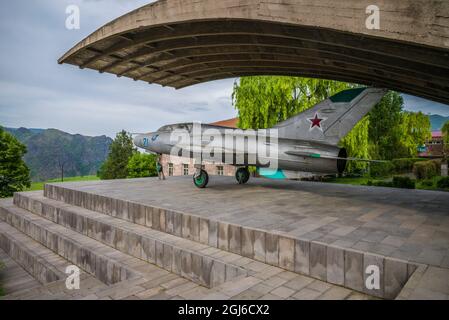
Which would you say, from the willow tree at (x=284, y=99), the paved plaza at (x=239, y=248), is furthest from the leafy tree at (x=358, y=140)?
the paved plaza at (x=239, y=248)

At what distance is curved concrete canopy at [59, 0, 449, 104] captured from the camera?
4.55 meters

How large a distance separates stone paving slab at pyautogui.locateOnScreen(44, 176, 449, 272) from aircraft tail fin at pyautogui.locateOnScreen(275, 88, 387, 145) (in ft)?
8.01

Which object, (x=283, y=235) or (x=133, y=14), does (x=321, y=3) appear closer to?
(x=283, y=235)

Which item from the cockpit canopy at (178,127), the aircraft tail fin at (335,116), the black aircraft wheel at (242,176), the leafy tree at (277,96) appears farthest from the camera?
the leafy tree at (277,96)

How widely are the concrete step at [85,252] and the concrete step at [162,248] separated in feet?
0.72

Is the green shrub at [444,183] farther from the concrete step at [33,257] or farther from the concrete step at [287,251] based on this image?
the concrete step at [33,257]

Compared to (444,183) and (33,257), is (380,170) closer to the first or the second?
(444,183)

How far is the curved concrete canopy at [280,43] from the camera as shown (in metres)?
4.55

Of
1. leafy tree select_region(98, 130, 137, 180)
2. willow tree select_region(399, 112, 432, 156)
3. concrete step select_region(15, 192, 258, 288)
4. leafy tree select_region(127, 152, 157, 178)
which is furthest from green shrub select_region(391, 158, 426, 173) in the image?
leafy tree select_region(98, 130, 137, 180)

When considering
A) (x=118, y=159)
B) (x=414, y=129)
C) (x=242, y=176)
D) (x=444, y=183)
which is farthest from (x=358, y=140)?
(x=118, y=159)

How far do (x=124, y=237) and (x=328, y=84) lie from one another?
19992 mm

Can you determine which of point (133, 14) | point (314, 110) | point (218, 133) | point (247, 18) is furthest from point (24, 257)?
point (314, 110)

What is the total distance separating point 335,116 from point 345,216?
4359 millimetres

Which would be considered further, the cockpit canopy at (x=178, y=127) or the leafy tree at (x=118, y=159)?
the leafy tree at (x=118, y=159)
